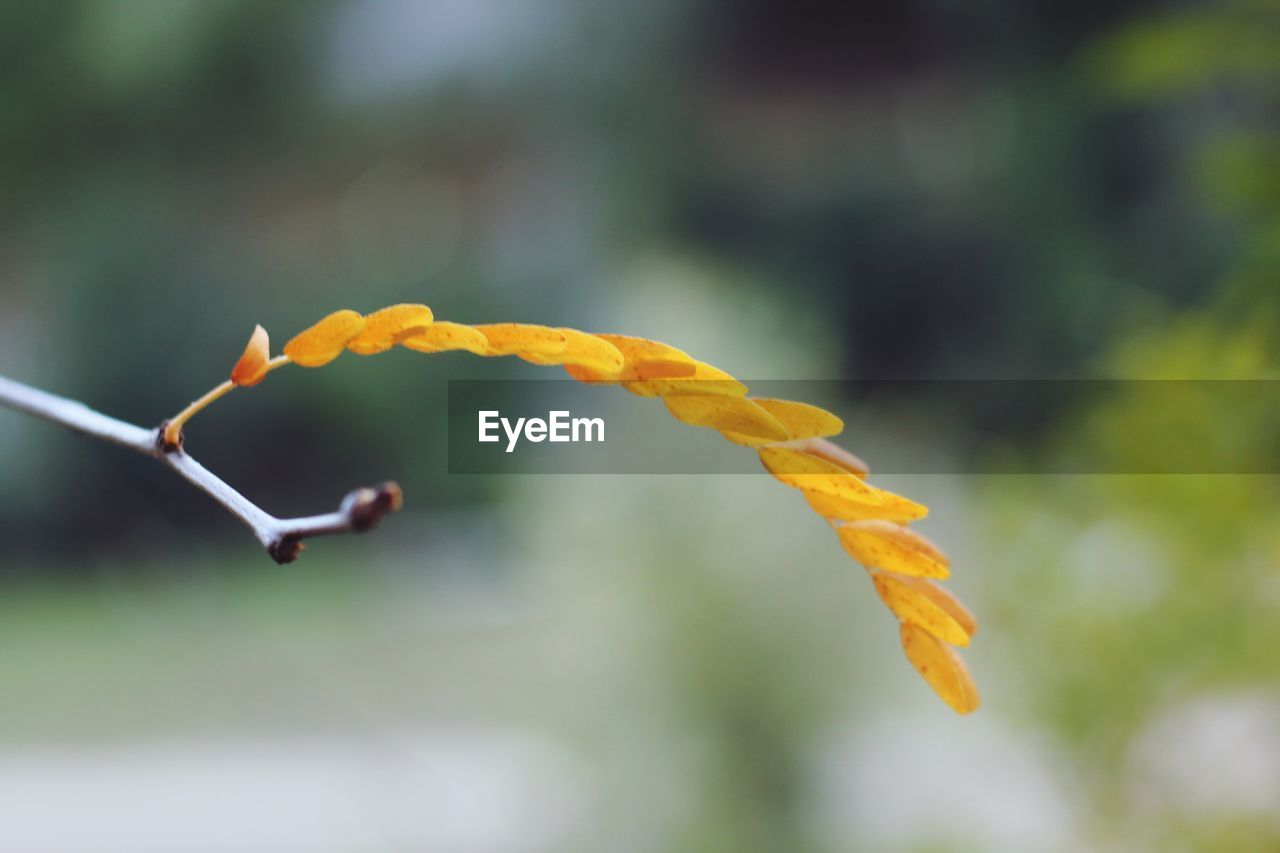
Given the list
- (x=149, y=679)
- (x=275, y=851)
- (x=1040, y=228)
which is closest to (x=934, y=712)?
(x=275, y=851)

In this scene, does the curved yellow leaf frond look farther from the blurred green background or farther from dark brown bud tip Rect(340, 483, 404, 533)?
the blurred green background

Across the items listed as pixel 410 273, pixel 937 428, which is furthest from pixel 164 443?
pixel 410 273

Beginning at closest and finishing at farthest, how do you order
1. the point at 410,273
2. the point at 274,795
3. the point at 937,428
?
the point at 937,428
the point at 274,795
the point at 410,273

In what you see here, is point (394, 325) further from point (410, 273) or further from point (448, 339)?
point (410, 273)

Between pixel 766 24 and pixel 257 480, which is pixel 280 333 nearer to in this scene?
pixel 257 480

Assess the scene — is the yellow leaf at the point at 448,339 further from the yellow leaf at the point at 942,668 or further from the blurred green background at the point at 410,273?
the blurred green background at the point at 410,273

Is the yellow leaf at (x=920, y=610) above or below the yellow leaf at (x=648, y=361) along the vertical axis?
below

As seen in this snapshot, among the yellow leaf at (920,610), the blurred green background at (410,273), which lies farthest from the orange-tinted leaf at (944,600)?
the blurred green background at (410,273)
